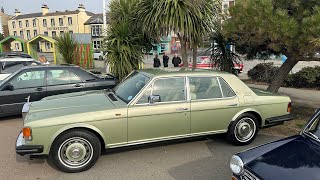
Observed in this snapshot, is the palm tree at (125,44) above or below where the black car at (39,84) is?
above

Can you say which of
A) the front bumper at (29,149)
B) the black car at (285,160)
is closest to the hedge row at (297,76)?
the black car at (285,160)

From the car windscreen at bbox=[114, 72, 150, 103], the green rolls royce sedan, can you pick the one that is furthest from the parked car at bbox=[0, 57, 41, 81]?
the car windscreen at bbox=[114, 72, 150, 103]

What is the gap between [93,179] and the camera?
3752 mm

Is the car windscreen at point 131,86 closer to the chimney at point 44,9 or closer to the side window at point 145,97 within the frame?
the side window at point 145,97

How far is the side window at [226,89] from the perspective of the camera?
15.8 ft

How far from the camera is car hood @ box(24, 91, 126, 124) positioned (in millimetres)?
3855

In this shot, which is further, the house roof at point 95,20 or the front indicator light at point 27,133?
the house roof at point 95,20

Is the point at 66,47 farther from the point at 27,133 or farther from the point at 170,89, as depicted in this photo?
the point at 27,133

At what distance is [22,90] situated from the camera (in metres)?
6.60

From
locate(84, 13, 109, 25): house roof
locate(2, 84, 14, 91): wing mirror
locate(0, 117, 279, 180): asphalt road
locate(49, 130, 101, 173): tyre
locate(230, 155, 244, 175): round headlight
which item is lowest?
locate(0, 117, 279, 180): asphalt road

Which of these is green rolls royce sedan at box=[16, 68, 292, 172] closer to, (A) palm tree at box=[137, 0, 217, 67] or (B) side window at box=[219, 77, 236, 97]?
(B) side window at box=[219, 77, 236, 97]

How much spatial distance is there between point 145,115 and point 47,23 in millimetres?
60911

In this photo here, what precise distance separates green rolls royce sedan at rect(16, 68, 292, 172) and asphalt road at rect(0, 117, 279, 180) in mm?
239

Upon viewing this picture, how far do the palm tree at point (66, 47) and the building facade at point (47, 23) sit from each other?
40.9 meters
